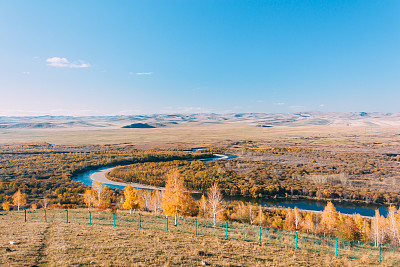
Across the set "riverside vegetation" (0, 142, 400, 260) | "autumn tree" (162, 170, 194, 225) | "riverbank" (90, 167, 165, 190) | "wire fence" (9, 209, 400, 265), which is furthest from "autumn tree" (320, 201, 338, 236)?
"riverbank" (90, 167, 165, 190)

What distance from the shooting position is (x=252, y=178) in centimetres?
7575

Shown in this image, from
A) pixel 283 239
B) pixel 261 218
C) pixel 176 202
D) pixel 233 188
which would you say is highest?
pixel 176 202

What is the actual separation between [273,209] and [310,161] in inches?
2520

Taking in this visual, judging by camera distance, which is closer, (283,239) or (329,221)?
(283,239)

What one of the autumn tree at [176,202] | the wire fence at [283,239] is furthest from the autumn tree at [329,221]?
the autumn tree at [176,202]

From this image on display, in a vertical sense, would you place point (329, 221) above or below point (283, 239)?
below

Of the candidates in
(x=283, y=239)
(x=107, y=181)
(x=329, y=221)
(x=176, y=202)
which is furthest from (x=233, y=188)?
(x=283, y=239)

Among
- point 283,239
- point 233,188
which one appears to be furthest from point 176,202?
point 233,188

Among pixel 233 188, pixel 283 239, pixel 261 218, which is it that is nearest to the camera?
pixel 283 239

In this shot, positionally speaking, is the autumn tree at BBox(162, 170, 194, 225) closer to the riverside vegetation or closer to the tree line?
the tree line

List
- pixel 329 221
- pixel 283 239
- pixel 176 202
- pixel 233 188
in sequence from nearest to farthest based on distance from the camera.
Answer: pixel 283 239 < pixel 176 202 < pixel 329 221 < pixel 233 188

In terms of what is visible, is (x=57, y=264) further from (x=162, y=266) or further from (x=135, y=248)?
(x=162, y=266)

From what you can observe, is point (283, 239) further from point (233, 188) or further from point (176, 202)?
point (233, 188)

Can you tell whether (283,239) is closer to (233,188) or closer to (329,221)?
(329,221)
